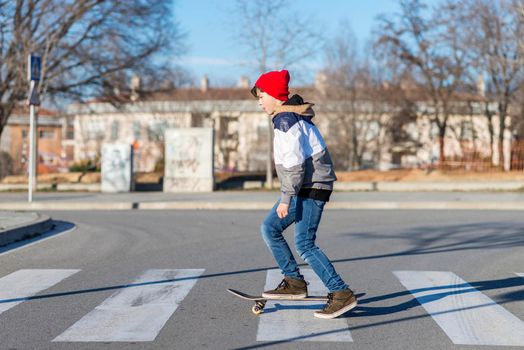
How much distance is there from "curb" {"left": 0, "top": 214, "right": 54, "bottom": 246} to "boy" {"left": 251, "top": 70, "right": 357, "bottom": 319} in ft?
20.2

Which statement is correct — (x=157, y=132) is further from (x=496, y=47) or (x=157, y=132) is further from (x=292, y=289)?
(x=292, y=289)

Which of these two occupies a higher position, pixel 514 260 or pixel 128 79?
pixel 128 79

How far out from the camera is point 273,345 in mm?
5148

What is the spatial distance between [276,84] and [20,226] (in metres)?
7.12

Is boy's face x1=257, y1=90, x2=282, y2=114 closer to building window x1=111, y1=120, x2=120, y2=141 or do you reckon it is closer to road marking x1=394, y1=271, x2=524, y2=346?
road marking x1=394, y1=271, x2=524, y2=346

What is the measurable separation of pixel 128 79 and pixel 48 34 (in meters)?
4.45

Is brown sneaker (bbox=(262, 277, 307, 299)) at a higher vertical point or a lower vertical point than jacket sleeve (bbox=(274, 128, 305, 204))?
lower

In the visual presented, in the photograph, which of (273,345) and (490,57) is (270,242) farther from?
(490,57)

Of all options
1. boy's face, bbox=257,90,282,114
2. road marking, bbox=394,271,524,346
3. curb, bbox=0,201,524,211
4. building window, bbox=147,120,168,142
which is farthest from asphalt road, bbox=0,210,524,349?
building window, bbox=147,120,168,142

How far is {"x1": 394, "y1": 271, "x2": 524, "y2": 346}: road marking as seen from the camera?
17.8ft

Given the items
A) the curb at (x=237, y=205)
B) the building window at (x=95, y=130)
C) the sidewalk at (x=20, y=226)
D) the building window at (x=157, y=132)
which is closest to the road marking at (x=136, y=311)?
the sidewalk at (x=20, y=226)

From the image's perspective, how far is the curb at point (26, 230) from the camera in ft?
36.2

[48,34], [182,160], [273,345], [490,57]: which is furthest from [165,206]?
[490,57]

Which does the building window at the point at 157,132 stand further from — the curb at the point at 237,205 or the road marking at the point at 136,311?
the road marking at the point at 136,311
